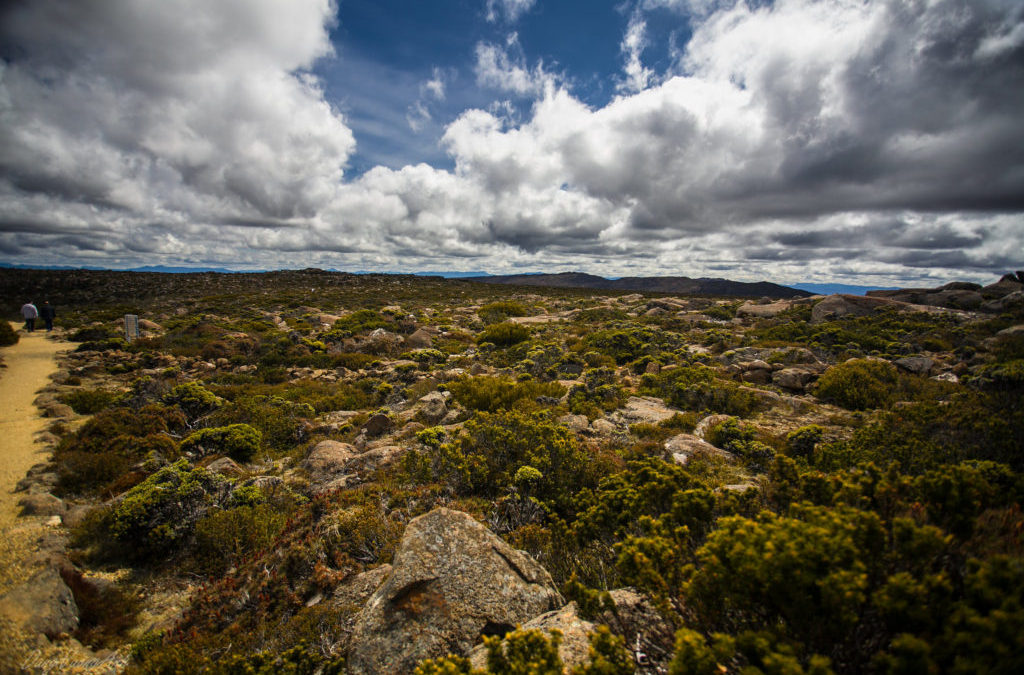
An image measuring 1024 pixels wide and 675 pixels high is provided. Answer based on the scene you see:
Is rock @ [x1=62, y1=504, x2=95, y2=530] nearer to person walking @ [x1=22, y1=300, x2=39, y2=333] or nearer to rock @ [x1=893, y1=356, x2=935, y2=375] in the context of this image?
rock @ [x1=893, y1=356, x2=935, y2=375]

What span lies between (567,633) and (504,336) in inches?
658

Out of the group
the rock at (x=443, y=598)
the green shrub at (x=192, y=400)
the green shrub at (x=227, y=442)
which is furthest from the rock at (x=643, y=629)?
the green shrub at (x=192, y=400)

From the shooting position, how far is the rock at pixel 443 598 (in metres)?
3.18

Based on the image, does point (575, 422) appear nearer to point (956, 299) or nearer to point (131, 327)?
point (131, 327)

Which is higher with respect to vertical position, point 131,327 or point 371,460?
point 131,327

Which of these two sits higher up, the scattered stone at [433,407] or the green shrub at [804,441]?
the green shrub at [804,441]

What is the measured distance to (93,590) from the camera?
4551 mm

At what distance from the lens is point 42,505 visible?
6.00 meters

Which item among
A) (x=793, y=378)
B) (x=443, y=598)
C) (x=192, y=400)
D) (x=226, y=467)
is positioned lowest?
(x=226, y=467)

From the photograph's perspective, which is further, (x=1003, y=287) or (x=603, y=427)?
(x=1003, y=287)

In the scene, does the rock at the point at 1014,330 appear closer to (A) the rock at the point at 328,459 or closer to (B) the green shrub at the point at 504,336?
(B) the green shrub at the point at 504,336

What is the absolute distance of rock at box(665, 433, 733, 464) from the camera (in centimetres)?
741

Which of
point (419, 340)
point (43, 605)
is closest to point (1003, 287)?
point (419, 340)

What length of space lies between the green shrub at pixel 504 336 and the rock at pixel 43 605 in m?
16.0
